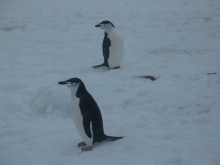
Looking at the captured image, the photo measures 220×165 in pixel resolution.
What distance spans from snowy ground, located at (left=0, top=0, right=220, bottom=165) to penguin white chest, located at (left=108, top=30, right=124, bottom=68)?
0.61 ft

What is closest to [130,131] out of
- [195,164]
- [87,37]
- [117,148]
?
[117,148]

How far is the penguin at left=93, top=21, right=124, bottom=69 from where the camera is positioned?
16.8ft

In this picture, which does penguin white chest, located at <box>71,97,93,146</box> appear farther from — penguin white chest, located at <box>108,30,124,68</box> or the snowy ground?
penguin white chest, located at <box>108,30,124,68</box>

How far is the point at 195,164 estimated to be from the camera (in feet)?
8.09

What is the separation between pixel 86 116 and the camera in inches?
108

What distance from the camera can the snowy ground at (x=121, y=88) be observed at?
2.80 meters

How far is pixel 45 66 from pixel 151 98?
7.22 ft

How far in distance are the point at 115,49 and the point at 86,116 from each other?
256cm

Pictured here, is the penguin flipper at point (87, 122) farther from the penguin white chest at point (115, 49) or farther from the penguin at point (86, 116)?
the penguin white chest at point (115, 49)

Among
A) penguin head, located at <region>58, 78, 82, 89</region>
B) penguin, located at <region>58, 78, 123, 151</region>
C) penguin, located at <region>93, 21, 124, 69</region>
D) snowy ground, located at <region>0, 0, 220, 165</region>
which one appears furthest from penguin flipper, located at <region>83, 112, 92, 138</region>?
penguin, located at <region>93, 21, 124, 69</region>

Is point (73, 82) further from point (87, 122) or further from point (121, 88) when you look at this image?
point (121, 88)

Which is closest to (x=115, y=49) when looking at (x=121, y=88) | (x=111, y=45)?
(x=111, y=45)

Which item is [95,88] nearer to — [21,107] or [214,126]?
[21,107]

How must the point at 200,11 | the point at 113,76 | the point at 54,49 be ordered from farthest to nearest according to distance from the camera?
the point at 200,11
the point at 54,49
the point at 113,76
